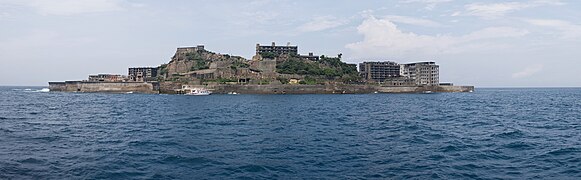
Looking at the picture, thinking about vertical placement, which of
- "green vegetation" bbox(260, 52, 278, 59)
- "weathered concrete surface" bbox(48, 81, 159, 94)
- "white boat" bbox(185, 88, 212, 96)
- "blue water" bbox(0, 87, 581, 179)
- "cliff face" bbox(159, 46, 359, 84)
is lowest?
"blue water" bbox(0, 87, 581, 179)

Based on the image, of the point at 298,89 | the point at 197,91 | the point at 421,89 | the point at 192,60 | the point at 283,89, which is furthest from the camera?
the point at 192,60

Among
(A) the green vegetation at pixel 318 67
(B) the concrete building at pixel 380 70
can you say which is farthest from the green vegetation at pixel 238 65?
(B) the concrete building at pixel 380 70

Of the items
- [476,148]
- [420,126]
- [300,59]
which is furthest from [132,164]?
[300,59]

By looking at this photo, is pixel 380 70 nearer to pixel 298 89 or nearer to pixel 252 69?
pixel 252 69

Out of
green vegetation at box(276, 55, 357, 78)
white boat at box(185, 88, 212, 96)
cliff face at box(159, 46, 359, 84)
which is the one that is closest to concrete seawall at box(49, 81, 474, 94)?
white boat at box(185, 88, 212, 96)

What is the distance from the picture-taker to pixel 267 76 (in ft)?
475

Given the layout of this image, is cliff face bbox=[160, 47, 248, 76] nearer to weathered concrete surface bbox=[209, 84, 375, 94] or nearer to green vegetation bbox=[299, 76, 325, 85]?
green vegetation bbox=[299, 76, 325, 85]

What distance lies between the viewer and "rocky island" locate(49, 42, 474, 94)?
444ft

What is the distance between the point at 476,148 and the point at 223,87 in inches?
4313

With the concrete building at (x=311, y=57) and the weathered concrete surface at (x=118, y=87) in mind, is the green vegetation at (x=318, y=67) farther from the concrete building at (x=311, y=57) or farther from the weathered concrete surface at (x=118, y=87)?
the weathered concrete surface at (x=118, y=87)

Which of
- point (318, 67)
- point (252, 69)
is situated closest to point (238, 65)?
point (252, 69)

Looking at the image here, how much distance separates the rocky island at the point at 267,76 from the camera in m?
135

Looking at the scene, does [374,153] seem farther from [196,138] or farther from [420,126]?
[420,126]

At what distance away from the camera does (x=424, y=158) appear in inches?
838
